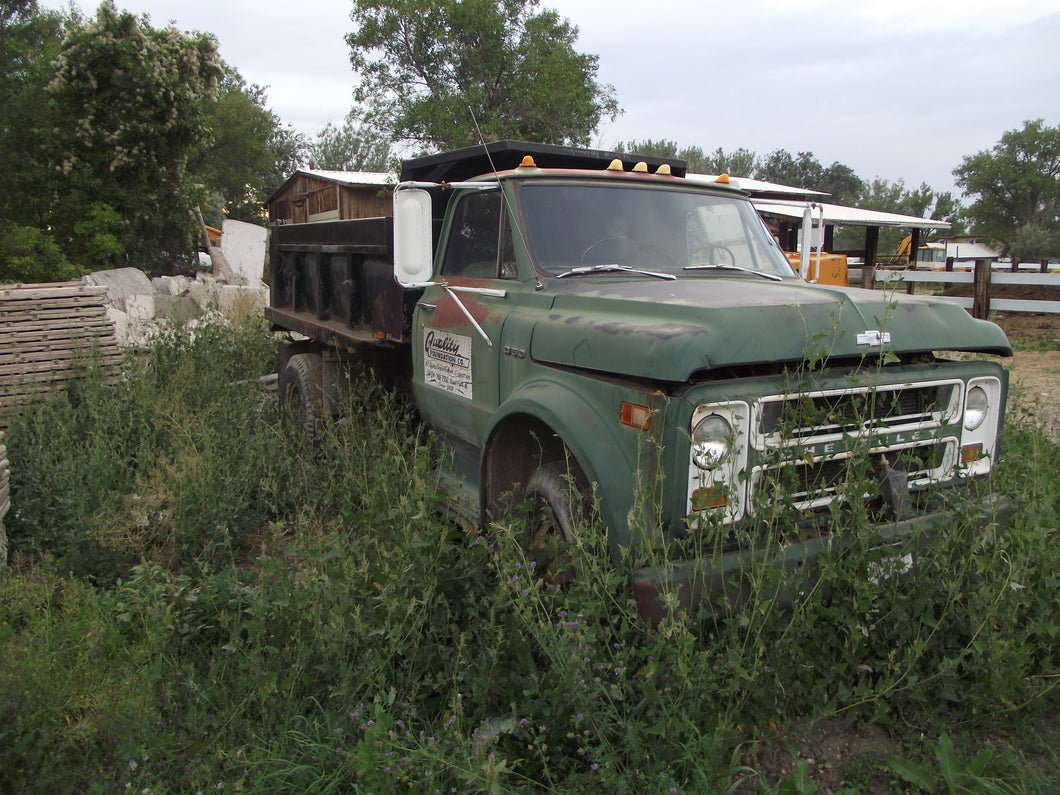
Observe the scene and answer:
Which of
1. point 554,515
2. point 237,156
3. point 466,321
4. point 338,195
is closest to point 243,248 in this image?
point 338,195

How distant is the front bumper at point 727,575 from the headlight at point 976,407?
2.07 ft

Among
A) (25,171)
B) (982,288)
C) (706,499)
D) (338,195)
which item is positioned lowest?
(706,499)

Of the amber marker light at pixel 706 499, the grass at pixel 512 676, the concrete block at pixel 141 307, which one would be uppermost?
the concrete block at pixel 141 307

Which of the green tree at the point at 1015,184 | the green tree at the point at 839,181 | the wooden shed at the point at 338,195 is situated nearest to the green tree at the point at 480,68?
the wooden shed at the point at 338,195

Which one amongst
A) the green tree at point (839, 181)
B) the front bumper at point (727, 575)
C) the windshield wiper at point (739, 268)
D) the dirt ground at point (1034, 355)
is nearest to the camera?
the front bumper at point (727, 575)

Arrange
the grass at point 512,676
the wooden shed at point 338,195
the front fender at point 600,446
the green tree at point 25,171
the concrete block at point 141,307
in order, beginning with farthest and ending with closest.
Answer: the wooden shed at point 338,195 < the green tree at point 25,171 < the concrete block at point 141,307 < the front fender at point 600,446 < the grass at point 512,676

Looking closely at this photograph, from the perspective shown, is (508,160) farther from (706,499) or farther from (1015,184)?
(1015,184)

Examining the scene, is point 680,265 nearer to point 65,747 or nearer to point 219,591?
point 219,591

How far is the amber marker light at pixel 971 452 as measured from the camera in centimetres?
343

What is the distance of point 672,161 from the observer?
224 inches

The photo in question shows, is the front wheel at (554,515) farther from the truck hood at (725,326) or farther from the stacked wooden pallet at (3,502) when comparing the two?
the stacked wooden pallet at (3,502)

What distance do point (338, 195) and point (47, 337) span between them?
13331mm

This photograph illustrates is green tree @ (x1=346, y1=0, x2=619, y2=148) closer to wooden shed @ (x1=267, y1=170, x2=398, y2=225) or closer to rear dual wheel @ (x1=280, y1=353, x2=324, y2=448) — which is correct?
wooden shed @ (x1=267, y1=170, x2=398, y2=225)

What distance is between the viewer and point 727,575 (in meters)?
2.76
